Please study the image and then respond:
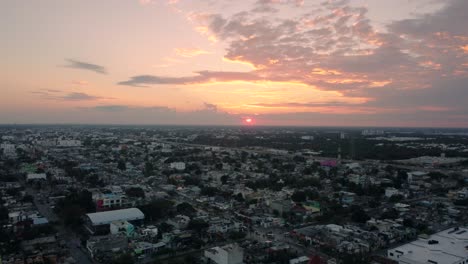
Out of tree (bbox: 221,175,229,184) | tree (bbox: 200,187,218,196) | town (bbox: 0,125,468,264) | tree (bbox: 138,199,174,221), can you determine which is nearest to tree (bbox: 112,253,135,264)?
town (bbox: 0,125,468,264)

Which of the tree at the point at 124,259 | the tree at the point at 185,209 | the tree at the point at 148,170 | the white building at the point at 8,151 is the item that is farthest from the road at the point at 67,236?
the white building at the point at 8,151

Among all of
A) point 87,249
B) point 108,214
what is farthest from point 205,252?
point 108,214

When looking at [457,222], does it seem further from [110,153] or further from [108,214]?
[110,153]

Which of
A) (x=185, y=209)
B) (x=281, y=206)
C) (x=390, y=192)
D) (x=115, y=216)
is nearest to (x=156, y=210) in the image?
(x=185, y=209)

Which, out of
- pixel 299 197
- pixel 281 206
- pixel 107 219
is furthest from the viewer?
pixel 299 197

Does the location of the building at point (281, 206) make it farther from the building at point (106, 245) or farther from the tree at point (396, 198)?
the building at point (106, 245)

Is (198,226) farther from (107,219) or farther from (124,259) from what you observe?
(124,259)

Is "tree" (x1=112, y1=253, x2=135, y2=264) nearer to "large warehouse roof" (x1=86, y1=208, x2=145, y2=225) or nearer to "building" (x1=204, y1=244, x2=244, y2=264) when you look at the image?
"building" (x1=204, y1=244, x2=244, y2=264)

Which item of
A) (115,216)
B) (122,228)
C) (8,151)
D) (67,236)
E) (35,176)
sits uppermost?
(8,151)
